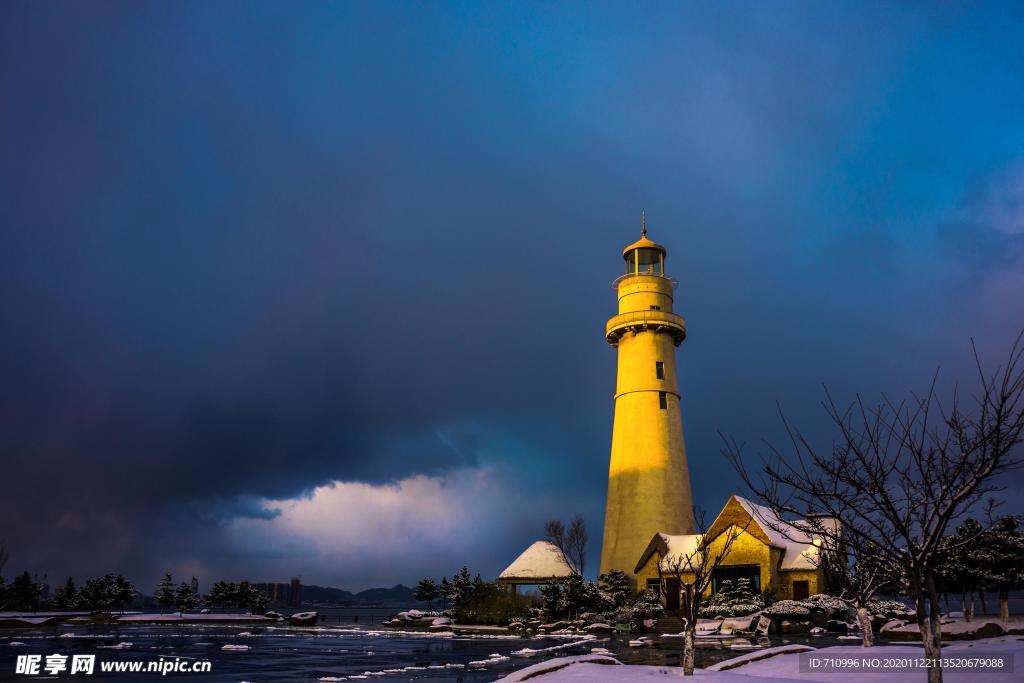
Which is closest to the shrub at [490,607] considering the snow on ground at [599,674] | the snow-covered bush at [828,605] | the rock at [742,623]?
the rock at [742,623]

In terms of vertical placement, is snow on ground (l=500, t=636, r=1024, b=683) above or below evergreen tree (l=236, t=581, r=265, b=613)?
above

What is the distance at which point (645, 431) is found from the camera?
5300cm

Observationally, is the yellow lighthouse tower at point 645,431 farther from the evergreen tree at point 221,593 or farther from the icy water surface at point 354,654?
the evergreen tree at point 221,593

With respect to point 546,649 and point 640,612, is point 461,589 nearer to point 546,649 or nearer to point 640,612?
point 640,612

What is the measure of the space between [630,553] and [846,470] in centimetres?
3853

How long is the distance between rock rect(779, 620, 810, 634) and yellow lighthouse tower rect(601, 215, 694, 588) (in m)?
12.3

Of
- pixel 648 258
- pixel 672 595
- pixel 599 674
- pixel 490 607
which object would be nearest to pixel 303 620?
pixel 490 607

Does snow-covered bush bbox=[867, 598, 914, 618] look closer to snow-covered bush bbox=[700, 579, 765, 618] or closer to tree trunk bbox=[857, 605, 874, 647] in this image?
snow-covered bush bbox=[700, 579, 765, 618]

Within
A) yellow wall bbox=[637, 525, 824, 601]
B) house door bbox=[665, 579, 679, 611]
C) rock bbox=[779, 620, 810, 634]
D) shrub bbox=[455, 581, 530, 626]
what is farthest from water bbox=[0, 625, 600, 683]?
yellow wall bbox=[637, 525, 824, 601]

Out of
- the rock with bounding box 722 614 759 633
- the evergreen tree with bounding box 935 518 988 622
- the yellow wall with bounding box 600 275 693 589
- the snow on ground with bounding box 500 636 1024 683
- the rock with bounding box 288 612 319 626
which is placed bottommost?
the rock with bounding box 288 612 319 626

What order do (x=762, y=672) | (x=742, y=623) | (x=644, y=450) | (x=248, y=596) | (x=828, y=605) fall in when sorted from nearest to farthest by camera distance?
(x=762, y=672)
(x=742, y=623)
(x=828, y=605)
(x=644, y=450)
(x=248, y=596)

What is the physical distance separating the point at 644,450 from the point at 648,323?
355 inches

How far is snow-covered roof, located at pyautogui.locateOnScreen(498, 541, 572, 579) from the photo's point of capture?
183 feet

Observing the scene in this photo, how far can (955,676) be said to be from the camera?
15.3 meters
